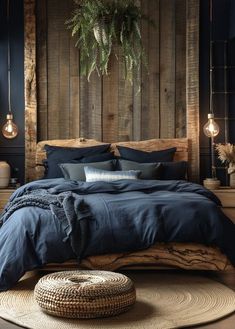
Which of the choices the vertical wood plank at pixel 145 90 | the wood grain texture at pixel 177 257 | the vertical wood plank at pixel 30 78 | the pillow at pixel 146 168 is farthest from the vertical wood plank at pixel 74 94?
the wood grain texture at pixel 177 257

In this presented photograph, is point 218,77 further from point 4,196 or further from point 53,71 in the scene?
point 4,196

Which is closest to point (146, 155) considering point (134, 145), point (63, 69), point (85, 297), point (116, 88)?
Answer: point (134, 145)

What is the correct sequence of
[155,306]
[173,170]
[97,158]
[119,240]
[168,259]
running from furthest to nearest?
[97,158] → [173,170] → [168,259] → [119,240] → [155,306]

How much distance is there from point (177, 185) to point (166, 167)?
2.81 feet

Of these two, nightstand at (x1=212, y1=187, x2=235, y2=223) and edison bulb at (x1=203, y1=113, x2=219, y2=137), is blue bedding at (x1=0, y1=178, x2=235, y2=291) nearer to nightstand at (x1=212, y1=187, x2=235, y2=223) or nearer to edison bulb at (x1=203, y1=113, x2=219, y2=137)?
nightstand at (x1=212, y1=187, x2=235, y2=223)

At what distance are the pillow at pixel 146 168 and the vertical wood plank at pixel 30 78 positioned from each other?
116 cm

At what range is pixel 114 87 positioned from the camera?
18.9 ft

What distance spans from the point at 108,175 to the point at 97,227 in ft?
4.39

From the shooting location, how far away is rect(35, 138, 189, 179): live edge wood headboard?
5.57m

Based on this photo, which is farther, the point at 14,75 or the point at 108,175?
the point at 14,75

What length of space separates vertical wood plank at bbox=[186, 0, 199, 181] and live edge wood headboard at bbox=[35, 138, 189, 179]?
0.11 m

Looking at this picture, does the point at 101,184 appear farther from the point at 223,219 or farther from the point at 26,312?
the point at 26,312

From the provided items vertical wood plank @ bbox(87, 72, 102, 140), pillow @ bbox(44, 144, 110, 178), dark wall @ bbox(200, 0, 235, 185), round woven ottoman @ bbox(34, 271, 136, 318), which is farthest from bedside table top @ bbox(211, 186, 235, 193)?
round woven ottoman @ bbox(34, 271, 136, 318)

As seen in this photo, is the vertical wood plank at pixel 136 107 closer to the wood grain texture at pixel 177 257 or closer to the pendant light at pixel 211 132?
the pendant light at pixel 211 132
